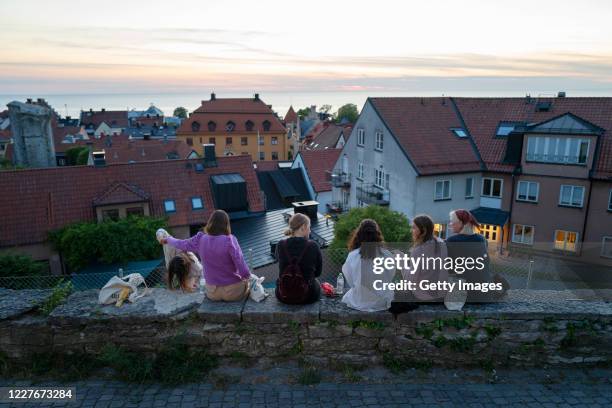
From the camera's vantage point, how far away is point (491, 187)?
26.9 m

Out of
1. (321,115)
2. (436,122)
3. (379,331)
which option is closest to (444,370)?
(379,331)

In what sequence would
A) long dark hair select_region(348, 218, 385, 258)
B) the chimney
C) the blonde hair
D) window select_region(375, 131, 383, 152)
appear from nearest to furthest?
long dark hair select_region(348, 218, 385, 258), the blonde hair, the chimney, window select_region(375, 131, 383, 152)

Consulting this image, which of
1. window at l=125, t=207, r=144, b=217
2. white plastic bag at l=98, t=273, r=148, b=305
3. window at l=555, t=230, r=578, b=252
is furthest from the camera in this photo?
window at l=555, t=230, r=578, b=252

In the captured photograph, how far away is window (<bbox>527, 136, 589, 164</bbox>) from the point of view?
23.4 metres

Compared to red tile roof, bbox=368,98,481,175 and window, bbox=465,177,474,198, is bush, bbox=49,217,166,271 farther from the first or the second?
window, bbox=465,177,474,198

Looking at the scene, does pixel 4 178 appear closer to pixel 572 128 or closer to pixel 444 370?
pixel 444 370

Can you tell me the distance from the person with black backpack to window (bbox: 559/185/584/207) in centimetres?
2335

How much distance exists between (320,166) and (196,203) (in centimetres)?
1408

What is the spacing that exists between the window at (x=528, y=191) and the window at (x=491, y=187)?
1103 millimetres

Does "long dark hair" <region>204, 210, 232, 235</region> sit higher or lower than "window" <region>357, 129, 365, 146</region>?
lower

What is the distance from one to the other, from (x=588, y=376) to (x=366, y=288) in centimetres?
262

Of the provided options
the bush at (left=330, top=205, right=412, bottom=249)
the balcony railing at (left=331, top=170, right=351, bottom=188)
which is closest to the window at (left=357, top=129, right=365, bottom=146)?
the balcony railing at (left=331, top=170, right=351, bottom=188)

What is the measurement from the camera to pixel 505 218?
1029 inches

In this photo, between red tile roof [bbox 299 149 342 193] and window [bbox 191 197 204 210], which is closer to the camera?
window [bbox 191 197 204 210]
